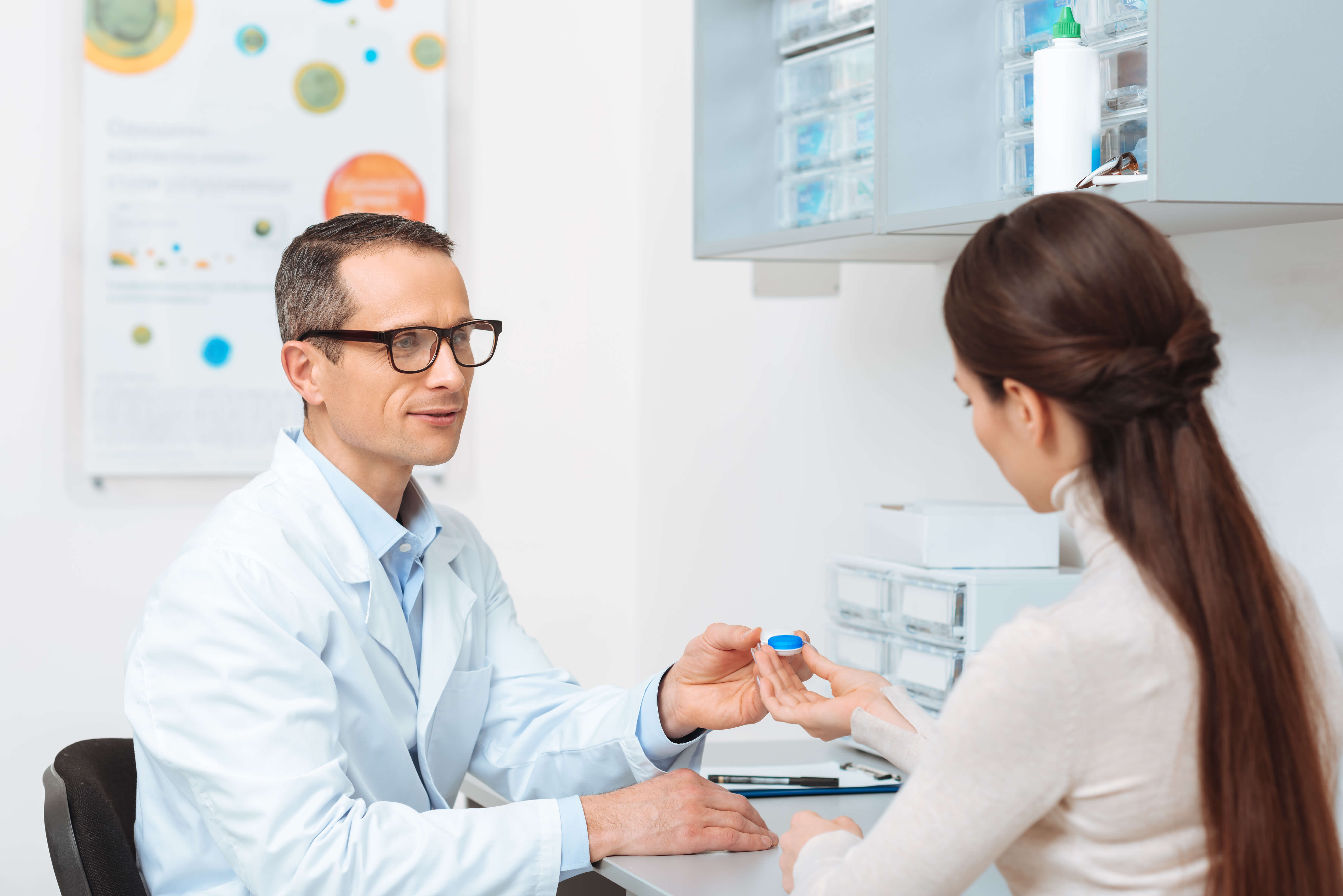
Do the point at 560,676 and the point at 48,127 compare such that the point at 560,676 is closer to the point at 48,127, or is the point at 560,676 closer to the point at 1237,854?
the point at 1237,854

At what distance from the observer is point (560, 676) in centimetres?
167

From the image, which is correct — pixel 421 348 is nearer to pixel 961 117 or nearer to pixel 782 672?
pixel 782 672

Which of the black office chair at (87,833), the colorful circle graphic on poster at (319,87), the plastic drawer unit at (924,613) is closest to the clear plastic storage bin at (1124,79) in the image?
the plastic drawer unit at (924,613)

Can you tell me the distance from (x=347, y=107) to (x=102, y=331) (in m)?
0.68

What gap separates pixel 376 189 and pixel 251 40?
0.38 m

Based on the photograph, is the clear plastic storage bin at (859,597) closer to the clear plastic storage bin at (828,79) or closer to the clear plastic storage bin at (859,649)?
the clear plastic storage bin at (859,649)

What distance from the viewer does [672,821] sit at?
4.28ft

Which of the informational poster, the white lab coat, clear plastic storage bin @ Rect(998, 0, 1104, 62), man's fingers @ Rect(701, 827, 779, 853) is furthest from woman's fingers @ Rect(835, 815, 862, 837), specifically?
the informational poster

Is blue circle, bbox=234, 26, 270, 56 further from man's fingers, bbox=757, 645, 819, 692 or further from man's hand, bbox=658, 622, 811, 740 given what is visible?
man's fingers, bbox=757, 645, 819, 692

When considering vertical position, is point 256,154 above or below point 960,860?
above

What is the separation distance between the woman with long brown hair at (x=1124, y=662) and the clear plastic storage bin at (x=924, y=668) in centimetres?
73

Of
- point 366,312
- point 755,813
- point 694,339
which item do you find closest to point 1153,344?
point 755,813

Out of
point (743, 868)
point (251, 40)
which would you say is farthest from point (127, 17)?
point (743, 868)

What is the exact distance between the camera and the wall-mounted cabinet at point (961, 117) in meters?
1.15
